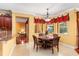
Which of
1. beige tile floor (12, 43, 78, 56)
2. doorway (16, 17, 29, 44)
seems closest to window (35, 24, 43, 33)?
doorway (16, 17, 29, 44)

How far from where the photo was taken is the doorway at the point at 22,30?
210 centimetres

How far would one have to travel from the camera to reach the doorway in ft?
6.90

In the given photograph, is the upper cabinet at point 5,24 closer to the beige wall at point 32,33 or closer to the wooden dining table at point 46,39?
the beige wall at point 32,33

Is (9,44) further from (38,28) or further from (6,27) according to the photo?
(38,28)

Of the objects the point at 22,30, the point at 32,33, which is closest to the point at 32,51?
the point at 32,33

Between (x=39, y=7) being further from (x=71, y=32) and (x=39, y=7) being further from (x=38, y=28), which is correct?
(x=71, y=32)

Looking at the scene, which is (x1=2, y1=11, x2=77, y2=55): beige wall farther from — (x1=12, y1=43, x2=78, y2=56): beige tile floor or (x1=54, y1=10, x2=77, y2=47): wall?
(x1=12, y1=43, x2=78, y2=56): beige tile floor

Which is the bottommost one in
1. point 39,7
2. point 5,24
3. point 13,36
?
point 13,36

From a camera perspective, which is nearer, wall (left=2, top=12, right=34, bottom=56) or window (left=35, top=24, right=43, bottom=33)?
wall (left=2, top=12, right=34, bottom=56)

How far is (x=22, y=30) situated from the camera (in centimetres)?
214

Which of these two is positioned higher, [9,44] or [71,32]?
[71,32]

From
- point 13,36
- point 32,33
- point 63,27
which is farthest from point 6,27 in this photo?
point 63,27

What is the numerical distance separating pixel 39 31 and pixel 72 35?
67 centimetres

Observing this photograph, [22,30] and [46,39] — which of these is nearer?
[22,30]
